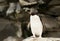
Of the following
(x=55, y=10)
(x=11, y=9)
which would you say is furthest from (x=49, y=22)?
(x=11, y=9)

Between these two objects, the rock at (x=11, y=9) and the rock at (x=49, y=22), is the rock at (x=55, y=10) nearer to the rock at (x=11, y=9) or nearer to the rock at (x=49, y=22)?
the rock at (x=49, y=22)

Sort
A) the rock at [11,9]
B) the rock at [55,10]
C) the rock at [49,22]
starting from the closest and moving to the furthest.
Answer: the rock at [49,22] < the rock at [55,10] < the rock at [11,9]

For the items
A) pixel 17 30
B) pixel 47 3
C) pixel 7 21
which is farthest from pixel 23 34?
pixel 47 3

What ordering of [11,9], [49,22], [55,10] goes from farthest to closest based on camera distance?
[11,9] < [55,10] < [49,22]

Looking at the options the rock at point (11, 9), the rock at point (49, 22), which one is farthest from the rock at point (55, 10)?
the rock at point (11, 9)

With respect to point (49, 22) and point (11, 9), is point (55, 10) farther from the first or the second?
point (11, 9)

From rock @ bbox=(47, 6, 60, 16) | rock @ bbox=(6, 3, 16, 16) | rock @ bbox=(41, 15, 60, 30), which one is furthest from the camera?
rock @ bbox=(6, 3, 16, 16)

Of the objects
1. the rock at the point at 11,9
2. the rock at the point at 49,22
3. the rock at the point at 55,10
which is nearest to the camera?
the rock at the point at 49,22

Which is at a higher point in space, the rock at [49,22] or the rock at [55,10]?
the rock at [55,10]

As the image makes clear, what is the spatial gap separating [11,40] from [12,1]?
743 mm

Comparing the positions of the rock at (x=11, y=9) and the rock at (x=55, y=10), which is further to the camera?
the rock at (x=11, y=9)

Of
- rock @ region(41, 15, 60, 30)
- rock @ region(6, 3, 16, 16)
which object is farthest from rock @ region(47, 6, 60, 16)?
rock @ region(6, 3, 16, 16)

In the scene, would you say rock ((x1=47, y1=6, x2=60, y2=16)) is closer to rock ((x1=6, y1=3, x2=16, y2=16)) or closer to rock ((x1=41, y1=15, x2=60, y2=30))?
rock ((x1=41, y1=15, x2=60, y2=30))

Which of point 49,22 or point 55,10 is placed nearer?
point 49,22
